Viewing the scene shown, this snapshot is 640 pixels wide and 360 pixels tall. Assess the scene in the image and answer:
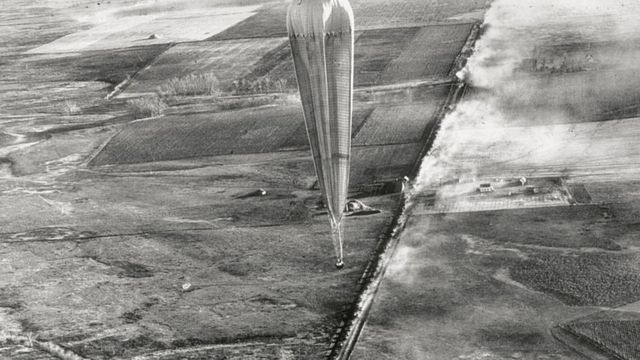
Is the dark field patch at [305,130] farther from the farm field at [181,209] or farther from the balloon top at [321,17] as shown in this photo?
the balloon top at [321,17]

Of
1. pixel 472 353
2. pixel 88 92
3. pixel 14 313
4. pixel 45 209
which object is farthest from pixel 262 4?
pixel 472 353

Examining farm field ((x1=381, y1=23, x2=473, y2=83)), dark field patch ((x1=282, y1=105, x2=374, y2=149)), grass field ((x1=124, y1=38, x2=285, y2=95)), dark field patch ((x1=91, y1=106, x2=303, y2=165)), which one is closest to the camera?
dark field patch ((x1=282, y1=105, x2=374, y2=149))

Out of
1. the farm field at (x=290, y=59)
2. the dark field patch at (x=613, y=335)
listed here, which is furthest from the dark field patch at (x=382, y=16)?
the dark field patch at (x=613, y=335)

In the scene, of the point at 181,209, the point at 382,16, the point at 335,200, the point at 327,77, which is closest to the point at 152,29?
the point at 382,16

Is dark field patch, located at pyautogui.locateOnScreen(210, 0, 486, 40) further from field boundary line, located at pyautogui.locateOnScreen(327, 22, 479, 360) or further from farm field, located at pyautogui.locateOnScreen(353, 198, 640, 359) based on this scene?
farm field, located at pyautogui.locateOnScreen(353, 198, 640, 359)

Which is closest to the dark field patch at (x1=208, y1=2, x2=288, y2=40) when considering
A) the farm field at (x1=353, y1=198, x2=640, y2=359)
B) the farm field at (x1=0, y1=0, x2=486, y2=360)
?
the farm field at (x1=0, y1=0, x2=486, y2=360)

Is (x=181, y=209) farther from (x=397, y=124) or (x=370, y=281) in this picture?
(x=397, y=124)

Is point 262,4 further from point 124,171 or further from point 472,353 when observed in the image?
point 472,353
